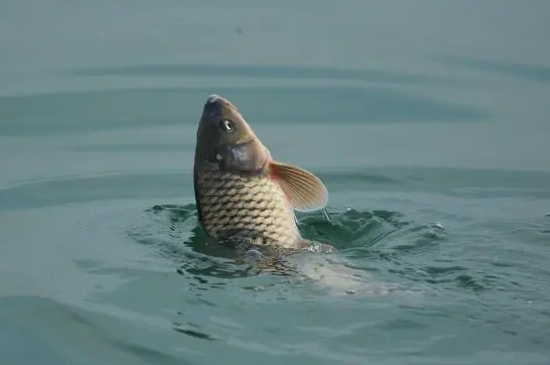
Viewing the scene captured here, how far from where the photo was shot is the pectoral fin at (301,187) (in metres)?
7.68

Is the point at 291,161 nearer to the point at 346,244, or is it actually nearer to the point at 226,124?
the point at 346,244

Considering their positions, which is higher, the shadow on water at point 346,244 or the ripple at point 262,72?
the ripple at point 262,72

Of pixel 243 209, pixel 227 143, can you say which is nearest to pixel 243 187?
pixel 243 209

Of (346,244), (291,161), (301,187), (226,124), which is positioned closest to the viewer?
(301,187)

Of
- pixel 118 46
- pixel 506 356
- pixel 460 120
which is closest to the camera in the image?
pixel 506 356

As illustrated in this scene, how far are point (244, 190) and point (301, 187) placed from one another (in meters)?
0.33

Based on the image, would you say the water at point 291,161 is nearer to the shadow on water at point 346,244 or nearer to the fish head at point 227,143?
the shadow on water at point 346,244

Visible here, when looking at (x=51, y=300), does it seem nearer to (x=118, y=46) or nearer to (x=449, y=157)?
(x=449, y=157)

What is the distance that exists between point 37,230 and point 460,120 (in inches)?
152

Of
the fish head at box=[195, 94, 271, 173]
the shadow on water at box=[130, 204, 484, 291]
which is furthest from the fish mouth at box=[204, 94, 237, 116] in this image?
the shadow on water at box=[130, 204, 484, 291]

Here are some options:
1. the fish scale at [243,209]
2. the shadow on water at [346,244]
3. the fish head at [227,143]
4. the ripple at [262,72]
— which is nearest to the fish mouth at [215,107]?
the fish head at [227,143]

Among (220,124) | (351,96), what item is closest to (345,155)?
(351,96)

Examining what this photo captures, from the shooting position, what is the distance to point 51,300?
728 centimetres

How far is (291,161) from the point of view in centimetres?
1011
